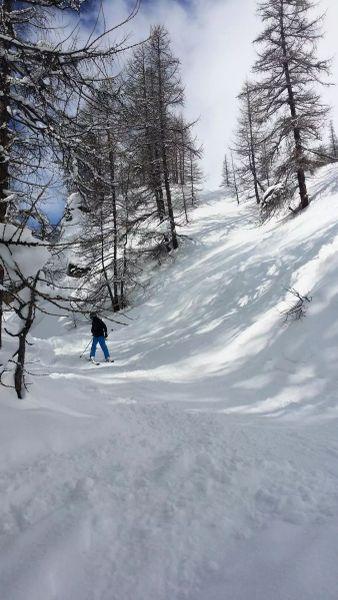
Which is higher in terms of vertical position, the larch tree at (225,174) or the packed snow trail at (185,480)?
the larch tree at (225,174)

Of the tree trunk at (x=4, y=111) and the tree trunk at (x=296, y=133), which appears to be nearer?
the tree trunk at (x=4, y=111)

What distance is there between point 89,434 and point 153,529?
5.29ft

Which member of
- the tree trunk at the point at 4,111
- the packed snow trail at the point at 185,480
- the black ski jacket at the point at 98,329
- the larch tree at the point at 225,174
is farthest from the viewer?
the larch tree at the point at 225,174

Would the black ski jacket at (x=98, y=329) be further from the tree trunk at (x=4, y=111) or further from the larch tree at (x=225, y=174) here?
the larch tree at (x=225, y=174)

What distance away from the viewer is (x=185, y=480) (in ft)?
10.2

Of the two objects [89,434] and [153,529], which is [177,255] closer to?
[89,434]

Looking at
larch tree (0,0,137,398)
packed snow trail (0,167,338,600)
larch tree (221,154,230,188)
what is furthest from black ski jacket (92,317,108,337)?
larch tree (221,154,230,188)

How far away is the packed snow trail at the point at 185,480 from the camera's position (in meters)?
2.12

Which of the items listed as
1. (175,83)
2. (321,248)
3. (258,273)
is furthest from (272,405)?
(175,83)

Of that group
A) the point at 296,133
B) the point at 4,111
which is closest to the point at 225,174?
the point at 296,133

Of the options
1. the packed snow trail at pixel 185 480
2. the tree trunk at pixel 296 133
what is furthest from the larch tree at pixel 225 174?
the packed snow trail at pixel 185 480

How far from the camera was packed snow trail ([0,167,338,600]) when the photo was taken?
83.4 inches

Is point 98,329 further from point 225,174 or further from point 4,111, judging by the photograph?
point 225,174

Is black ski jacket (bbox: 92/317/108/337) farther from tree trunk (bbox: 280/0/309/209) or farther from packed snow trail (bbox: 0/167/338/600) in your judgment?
tree trunk (bbox: 280/0/309/209)
